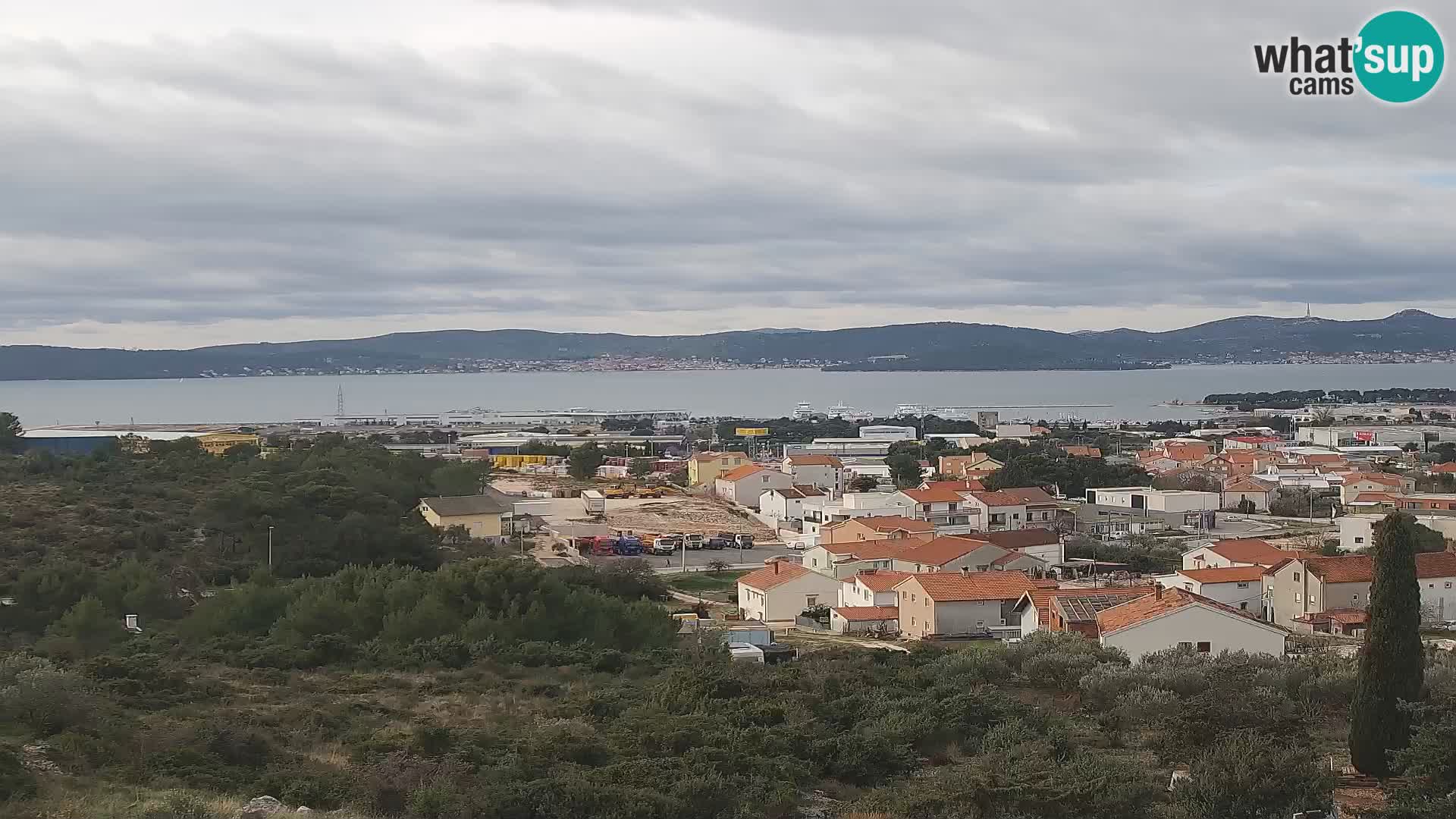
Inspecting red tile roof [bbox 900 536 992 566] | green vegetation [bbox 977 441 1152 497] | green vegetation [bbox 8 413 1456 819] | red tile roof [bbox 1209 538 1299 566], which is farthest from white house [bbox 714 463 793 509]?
green vegetation [bbox 8 413 1456 819]

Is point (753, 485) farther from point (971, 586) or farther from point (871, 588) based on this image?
point (971, 586)

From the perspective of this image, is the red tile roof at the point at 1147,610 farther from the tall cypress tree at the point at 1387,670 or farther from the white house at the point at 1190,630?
the tall cypress tree at the point at 1387,670

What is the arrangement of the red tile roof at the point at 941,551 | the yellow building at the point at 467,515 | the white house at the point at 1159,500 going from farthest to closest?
1. the white house at the point at 1159,500
2. the yellow building at the point at 467,515
3. the red tile roof at the point at 941,551

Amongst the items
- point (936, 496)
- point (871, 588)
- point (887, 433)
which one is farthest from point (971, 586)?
point (887, 433)

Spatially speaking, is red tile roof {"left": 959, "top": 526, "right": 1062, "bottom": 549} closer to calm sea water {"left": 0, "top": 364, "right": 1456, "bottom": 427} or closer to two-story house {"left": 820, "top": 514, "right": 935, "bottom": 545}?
two-story house {"left": 820, "top": 514, "right": 935, "bottom": 545}

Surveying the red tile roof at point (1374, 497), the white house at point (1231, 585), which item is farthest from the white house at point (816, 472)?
the white house at point (1231, 585)

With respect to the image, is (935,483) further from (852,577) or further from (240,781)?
(240,781)

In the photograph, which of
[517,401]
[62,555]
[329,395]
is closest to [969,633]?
[62,555]
